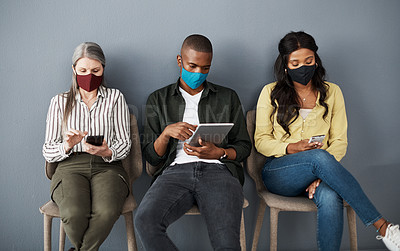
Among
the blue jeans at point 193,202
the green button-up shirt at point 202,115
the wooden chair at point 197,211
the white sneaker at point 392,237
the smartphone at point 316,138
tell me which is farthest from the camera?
the green button-up shirt at point 202,115

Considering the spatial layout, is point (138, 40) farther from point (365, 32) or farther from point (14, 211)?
point (365, 32)

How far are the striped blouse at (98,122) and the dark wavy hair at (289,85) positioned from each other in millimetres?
1011

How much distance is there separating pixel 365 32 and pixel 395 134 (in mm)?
830

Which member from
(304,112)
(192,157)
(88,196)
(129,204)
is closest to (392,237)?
(304,112)

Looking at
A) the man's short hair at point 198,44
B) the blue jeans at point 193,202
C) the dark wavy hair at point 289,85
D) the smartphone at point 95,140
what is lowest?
the blue jeans at point 193,202

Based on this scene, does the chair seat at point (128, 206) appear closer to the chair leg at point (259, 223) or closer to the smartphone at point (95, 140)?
the smartphone at point (95, 140)

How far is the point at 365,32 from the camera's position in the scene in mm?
2756

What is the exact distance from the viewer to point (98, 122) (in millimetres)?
2295

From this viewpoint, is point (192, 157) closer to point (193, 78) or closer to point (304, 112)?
point (193, 78)

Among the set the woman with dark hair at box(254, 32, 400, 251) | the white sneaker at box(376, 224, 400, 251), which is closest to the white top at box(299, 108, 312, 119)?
the woman with dark hair at box(254, 32, 400, 251)

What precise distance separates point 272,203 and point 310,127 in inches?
23.1

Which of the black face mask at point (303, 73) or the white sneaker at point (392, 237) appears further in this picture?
the black face mask at point (303, 73)

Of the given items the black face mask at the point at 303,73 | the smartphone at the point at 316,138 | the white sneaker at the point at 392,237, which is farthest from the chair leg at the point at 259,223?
the black face mask at the point at 303,73

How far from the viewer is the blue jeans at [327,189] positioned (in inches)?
79.5
